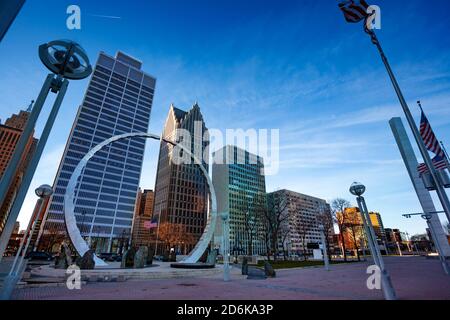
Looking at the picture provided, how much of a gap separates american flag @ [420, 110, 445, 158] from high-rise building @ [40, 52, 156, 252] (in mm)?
110468

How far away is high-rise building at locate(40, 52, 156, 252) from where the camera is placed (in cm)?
10212

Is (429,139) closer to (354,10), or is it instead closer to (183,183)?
(354,10)

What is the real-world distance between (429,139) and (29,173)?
1832 cm

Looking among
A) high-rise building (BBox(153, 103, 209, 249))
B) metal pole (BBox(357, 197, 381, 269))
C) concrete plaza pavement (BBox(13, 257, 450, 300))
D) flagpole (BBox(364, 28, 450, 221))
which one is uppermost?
high-rise building (BBox(153, 103, 209, 249))

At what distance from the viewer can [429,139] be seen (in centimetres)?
1186

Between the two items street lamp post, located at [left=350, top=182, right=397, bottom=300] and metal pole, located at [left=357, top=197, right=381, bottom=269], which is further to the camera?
metal pole, located at [left=357, top=197, right=381, bottom=269]

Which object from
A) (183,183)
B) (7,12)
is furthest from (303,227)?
(183,183)

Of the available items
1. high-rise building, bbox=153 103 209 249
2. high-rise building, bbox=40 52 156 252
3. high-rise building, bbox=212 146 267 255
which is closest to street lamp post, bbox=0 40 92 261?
high-rise building, bbox=153 103 209 249

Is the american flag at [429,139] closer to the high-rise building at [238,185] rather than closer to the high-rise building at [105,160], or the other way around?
the high-rise building at [238,185]

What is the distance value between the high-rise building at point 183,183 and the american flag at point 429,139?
3780 inches

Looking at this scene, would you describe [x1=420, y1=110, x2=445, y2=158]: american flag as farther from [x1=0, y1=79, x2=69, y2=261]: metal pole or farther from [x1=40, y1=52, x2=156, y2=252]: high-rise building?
[x1=40, y1=52, x2=156, y2=252]: high-rise building
